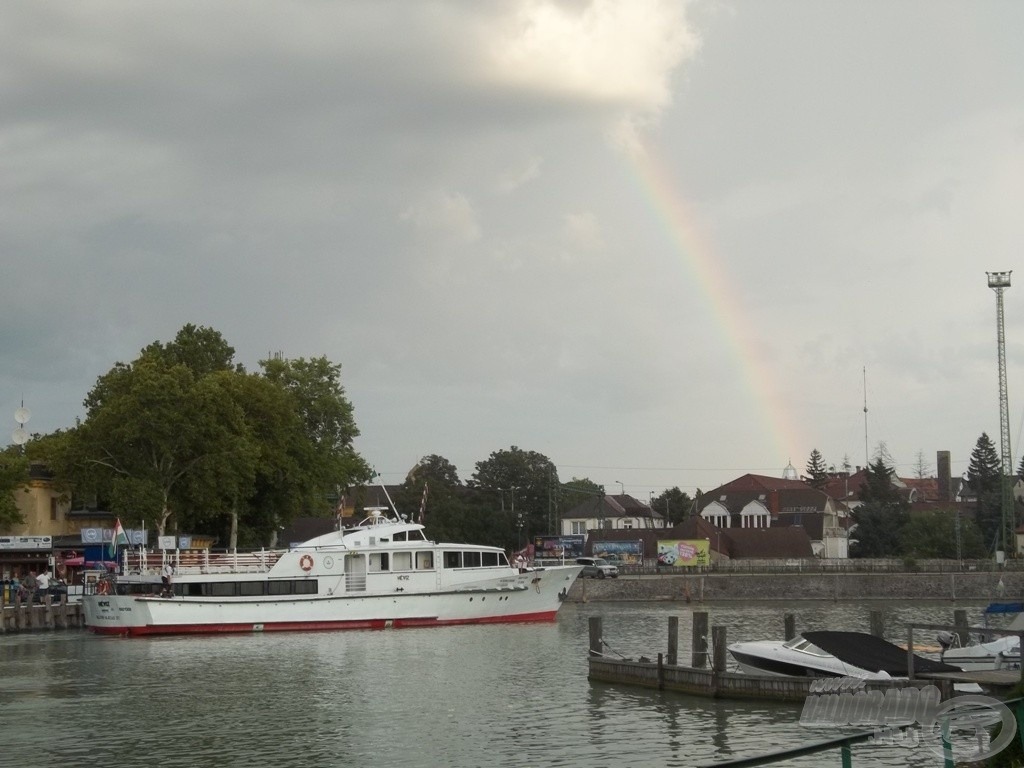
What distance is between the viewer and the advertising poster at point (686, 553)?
113000 millimetres

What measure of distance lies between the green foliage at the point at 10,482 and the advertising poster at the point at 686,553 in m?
57.4

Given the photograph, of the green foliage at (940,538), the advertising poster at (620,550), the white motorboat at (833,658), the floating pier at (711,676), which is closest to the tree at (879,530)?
the green foliage at (940,538)

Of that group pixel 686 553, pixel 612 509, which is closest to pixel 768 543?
pixel 686 553

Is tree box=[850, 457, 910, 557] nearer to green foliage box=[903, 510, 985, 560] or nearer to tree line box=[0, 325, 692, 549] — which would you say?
green foliage box=[903, 510, 985, 560]

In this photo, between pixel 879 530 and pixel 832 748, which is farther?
pixel 879 530

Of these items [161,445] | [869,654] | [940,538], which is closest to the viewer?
[869,654]

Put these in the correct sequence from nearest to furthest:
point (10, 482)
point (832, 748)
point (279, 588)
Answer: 1. point (832, 748)
2. point (279, 588)
3. point (10, 482)

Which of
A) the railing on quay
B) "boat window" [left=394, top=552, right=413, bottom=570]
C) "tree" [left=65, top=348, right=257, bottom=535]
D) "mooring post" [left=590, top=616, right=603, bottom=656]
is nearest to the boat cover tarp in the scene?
"mooring post" [left=590, top=616, right=603, bottom=656]

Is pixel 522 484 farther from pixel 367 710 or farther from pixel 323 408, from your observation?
pixel 367 710

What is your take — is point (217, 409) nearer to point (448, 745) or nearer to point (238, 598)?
point (238, 598)

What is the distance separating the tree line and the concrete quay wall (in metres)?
20.1

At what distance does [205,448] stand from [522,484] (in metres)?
95.4

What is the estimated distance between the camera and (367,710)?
3075cm

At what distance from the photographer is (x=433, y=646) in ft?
157
